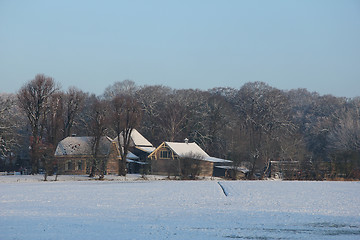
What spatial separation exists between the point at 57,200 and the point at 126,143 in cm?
4209

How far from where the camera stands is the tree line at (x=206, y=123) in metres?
67.0

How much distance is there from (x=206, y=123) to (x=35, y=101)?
108 ft

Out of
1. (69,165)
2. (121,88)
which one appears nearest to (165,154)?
(69,165)

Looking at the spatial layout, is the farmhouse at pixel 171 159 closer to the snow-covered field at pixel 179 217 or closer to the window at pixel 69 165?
the window at pixel 69 165

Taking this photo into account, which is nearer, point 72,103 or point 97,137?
point 97,137

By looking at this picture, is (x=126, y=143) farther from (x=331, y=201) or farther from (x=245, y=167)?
(x=331, y=201)

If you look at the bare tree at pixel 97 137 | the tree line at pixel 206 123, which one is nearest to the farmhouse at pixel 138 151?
the tree line at pixel 206 123

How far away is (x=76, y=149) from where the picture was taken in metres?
72.1

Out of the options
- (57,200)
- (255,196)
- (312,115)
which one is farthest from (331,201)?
(312,115)

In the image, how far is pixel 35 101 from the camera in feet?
222

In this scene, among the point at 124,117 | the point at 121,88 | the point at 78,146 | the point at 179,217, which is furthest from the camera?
the point at 121,88

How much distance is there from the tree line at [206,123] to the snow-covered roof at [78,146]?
1.28m

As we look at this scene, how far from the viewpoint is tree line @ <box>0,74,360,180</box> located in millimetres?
67000

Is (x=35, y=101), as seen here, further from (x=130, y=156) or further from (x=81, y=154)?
(x=130, y=156)
